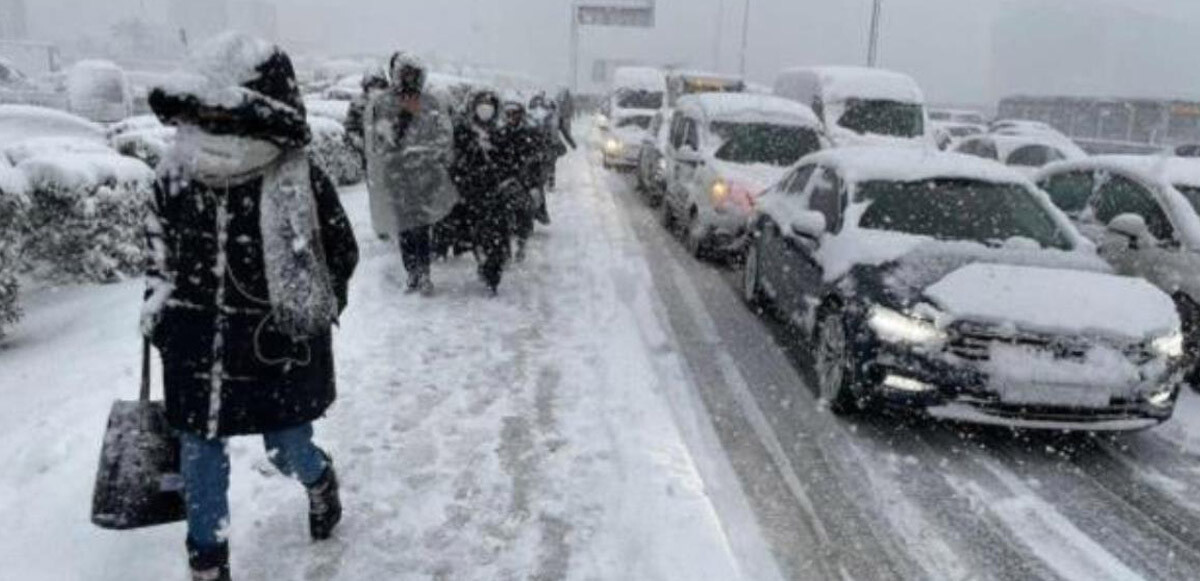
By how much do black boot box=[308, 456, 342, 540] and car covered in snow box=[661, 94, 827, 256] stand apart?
7406 mm

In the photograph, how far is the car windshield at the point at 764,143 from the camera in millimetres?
12102

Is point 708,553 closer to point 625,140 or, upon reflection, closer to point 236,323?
point 236,323

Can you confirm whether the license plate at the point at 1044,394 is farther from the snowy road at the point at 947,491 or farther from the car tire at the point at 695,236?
the car tire at the point at 695,236

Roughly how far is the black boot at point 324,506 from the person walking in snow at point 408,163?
4.55m

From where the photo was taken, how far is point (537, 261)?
1073 centimetres

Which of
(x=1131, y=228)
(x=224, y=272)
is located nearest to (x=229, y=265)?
(x=224, y=272)

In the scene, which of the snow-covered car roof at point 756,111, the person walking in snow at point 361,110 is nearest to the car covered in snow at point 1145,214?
the snow-covered car roof at point 756,111

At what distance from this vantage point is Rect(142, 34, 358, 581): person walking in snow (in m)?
3.15

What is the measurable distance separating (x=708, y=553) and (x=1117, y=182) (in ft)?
20.8

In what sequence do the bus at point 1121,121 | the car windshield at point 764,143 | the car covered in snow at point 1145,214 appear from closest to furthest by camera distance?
the car covered in snow at point 1145,214, the car windshield at point 764,143, the bus at point 1121,121

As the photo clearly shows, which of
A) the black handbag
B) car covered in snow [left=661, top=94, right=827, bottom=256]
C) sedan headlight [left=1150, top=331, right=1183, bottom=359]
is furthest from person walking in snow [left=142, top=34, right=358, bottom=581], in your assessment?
car covered in snow [left=661, top=94, right=827, bottom=256]

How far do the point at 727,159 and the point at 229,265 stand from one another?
9282 millimetres

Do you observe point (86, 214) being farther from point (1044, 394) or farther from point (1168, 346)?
point (1168, 346)

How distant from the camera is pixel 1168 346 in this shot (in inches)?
225
